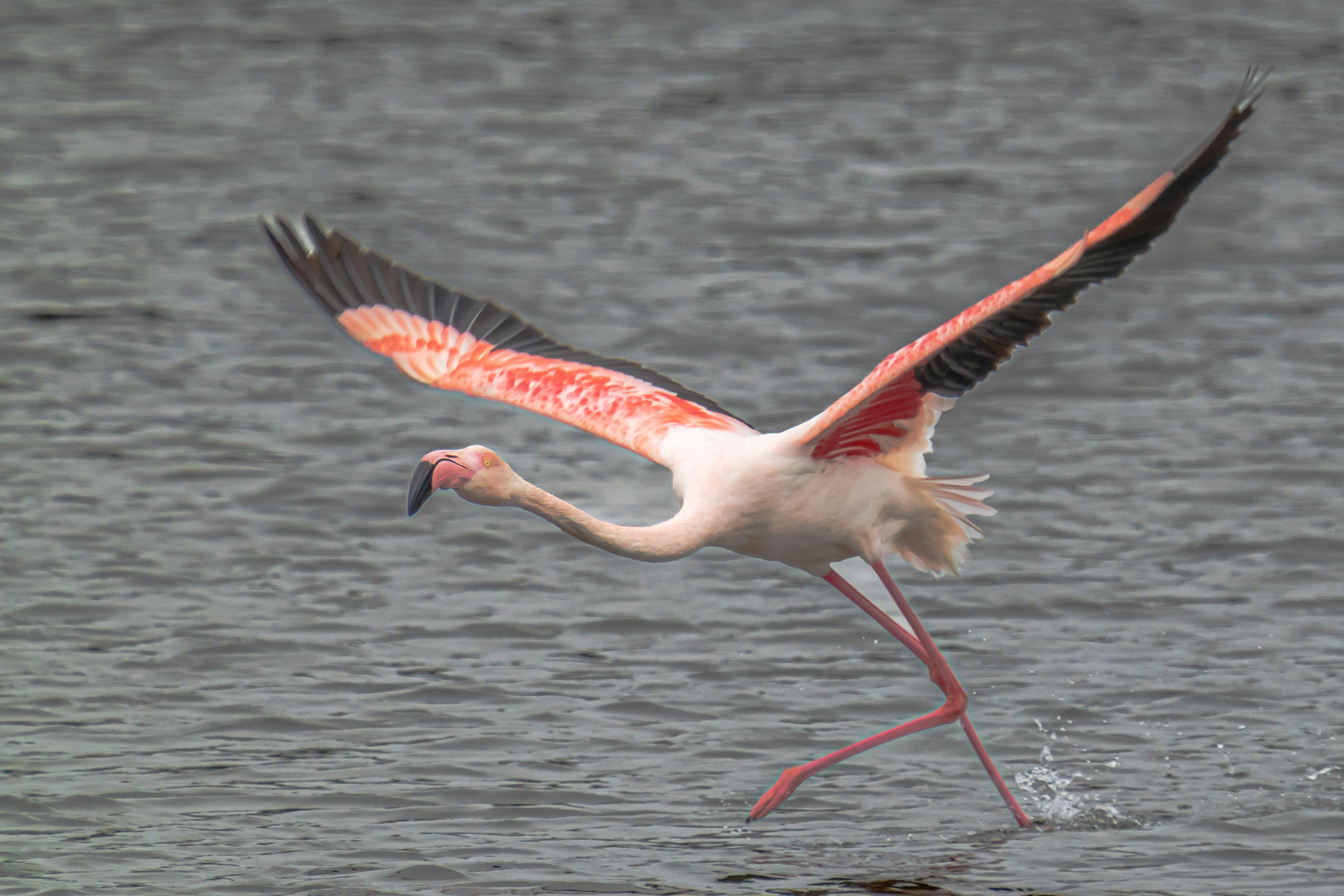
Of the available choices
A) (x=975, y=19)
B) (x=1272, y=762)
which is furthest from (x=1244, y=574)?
(x=975, y=19)

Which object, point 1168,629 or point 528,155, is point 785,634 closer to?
point 1168,629

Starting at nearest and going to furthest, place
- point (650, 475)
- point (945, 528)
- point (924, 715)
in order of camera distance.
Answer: point (945, 528), point (924, 715), point (650, 475)

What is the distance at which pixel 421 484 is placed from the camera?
8.25m

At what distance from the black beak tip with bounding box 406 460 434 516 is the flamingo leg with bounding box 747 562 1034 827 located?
8.65 ft

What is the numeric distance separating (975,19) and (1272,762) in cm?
2306

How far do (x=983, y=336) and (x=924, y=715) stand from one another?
2955 millimetres

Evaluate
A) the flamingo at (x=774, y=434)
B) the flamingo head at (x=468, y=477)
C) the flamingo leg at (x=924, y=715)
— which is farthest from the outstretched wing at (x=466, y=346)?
the flamingo head at (x=468, y=477)

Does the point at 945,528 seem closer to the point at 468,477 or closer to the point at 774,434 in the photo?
the point at 774,434

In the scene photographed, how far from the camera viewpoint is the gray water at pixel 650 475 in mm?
10164

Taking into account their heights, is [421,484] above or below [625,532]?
above

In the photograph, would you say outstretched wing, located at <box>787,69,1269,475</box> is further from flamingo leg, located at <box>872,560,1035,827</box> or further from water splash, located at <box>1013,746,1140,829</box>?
water splash, located at <box>1013,746,1140,829</box>

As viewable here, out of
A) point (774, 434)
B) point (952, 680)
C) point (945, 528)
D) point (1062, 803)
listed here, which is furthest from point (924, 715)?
point (774, 434)

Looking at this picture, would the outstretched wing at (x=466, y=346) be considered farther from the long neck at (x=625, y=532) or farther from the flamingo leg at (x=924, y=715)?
the long neck at (x=625, y=532)

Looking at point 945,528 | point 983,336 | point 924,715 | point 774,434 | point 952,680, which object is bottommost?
point 924,715
